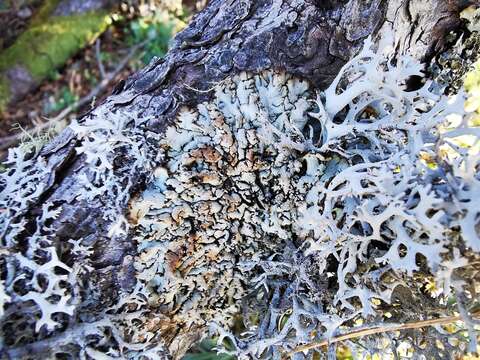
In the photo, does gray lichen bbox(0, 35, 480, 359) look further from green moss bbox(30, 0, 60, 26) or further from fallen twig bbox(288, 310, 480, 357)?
green moss bbox(30, 0, 60, 26)

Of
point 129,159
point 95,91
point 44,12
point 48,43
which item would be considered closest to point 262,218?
point 129,159

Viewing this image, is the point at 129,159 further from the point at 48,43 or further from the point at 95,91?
the point at 48,43

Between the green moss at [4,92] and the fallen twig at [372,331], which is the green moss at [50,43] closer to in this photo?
the green moss at [4,92]

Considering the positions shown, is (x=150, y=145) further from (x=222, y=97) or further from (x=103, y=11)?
(x=103, y=11)

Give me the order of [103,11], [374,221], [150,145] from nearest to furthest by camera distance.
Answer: [374,221]
[150,145]
[103,11]

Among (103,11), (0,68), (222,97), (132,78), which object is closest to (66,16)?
(103,11)

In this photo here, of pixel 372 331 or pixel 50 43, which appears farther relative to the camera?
pixel 50 43

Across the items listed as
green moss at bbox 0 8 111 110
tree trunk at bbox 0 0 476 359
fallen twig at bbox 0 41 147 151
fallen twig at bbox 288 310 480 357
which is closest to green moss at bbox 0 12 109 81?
green moss at bbox 0 8 111 110

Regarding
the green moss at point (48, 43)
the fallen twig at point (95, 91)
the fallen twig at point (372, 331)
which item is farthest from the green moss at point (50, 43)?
the fallen twig at point (372, 331)
